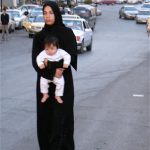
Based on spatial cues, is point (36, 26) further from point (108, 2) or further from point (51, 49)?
point (108, 2)

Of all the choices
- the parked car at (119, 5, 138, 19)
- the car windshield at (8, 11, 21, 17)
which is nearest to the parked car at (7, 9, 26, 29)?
the car windshield at (8, 11, 21, 17)

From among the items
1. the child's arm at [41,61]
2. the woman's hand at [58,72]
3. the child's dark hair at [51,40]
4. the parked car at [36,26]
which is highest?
the child's dark hair at [51,40]

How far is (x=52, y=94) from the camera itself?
5742 mm

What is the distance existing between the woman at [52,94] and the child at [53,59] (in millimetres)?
53

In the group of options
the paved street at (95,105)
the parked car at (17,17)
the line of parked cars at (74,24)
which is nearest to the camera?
the paved street at (95,105)

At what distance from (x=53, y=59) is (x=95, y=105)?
509 cm

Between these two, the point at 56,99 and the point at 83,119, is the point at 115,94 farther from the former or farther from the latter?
the point at 56,99

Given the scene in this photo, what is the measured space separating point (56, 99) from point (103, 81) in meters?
8.71

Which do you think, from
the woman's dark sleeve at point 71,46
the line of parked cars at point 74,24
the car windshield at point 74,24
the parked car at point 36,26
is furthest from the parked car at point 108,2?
the woman's dark sleeve at point 71,46

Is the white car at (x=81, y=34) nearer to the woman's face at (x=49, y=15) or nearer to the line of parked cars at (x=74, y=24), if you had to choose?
the line of parked cars at (x=74, y=24)

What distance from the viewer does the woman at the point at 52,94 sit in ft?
18.4

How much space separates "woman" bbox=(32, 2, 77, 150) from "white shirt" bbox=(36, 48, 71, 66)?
0.06 metres

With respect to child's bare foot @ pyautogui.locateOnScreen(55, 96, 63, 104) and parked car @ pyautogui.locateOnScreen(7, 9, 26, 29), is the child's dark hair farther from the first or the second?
parked car @ pyautogui.locateOnScreen(7, 9, 26, 29)

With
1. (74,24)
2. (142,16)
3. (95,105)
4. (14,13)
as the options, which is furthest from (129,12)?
(95,105)
